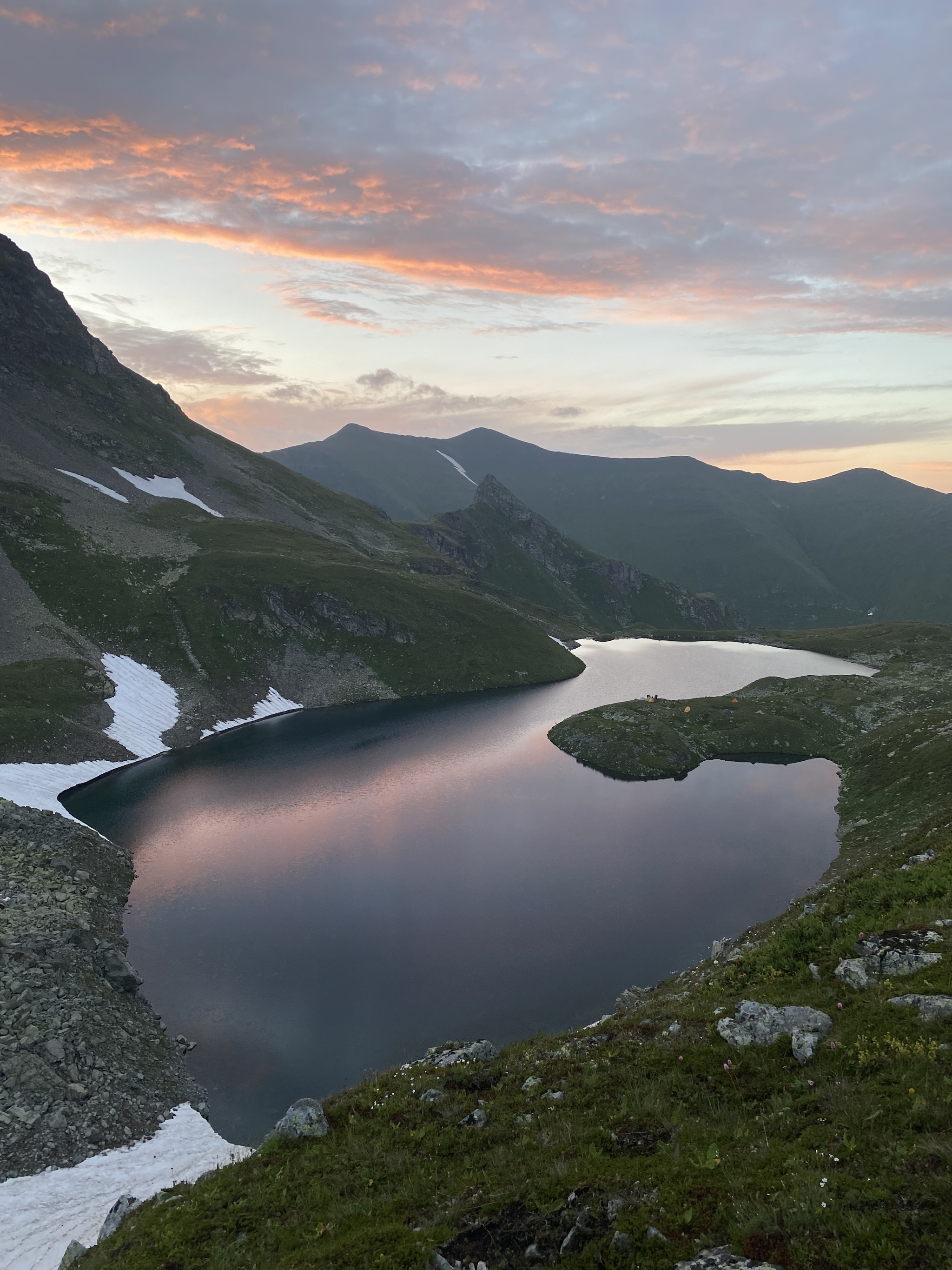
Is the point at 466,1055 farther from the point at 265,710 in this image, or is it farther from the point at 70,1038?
the point at 265,710

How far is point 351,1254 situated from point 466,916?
34064 millimetres

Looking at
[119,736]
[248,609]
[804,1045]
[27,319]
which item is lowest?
[119,736]

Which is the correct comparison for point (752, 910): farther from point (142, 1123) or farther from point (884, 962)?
point (142, 1123)

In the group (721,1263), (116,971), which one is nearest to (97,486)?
(116,971)

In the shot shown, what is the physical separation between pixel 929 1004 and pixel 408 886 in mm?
40329

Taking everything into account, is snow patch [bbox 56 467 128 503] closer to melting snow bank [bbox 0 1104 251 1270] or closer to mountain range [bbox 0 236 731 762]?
mountain range [bbox 0 236 731 762]

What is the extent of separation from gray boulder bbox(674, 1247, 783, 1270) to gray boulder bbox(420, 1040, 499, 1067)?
45.3ft

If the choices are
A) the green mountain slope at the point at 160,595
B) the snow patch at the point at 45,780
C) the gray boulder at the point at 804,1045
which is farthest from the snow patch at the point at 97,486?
the gray boulder at the point at 804,1045

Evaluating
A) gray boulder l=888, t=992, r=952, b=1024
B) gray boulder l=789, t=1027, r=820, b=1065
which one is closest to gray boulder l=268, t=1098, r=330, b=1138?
gray boulder l=789, t=1027, r=820, b=1065

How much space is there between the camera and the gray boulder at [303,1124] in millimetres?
19484

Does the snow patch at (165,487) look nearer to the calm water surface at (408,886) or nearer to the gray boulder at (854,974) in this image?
the calm water surface at (408,886)

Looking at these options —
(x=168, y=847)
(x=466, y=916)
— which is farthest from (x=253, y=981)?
(x=168, y=847)

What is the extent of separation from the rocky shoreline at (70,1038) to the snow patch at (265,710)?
53.0 m

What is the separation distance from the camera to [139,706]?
310 ft
